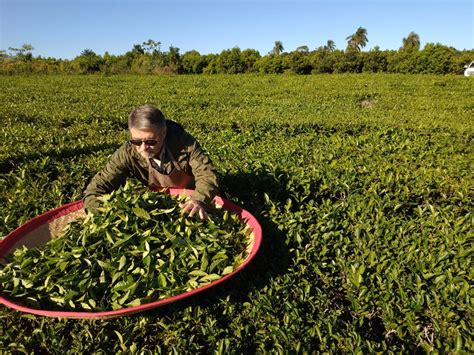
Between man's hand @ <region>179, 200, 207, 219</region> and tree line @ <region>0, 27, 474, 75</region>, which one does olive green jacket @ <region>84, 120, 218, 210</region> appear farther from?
tree line @ <region>0, 27, 474, 75</region>

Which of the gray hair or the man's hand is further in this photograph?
the gray hair

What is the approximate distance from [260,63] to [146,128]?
3455 cm

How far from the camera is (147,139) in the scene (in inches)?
103

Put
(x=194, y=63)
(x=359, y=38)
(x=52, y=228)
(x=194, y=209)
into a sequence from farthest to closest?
(x=359, y=38) < (x=194, y=63) < (x=52, y=228) < (x=194, y=209)

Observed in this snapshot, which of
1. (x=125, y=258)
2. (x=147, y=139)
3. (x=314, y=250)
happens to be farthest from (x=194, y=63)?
(x=125, y=258)

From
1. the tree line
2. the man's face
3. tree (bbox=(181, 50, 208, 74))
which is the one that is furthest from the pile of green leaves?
tree (bbox=(181, 50, 208, 74))

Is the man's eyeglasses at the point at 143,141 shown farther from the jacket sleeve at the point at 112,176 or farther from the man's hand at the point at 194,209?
the man's hand at the point at 194,209

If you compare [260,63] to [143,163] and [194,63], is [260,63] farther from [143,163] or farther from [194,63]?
[143,163]


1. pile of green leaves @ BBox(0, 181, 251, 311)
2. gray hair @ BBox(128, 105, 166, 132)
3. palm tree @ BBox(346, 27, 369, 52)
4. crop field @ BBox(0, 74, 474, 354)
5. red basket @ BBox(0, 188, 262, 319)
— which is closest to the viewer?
crop field @ BBox(0, 74, 474, 354)

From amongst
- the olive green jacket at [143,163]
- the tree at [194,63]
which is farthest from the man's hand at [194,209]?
the tree at [194,63]

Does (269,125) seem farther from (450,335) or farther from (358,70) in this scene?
(358,70)

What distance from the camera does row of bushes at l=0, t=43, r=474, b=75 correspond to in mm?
28016

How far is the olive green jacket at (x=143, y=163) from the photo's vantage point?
2.79 metres

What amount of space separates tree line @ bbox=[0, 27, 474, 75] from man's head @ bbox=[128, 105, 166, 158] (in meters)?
26.3
